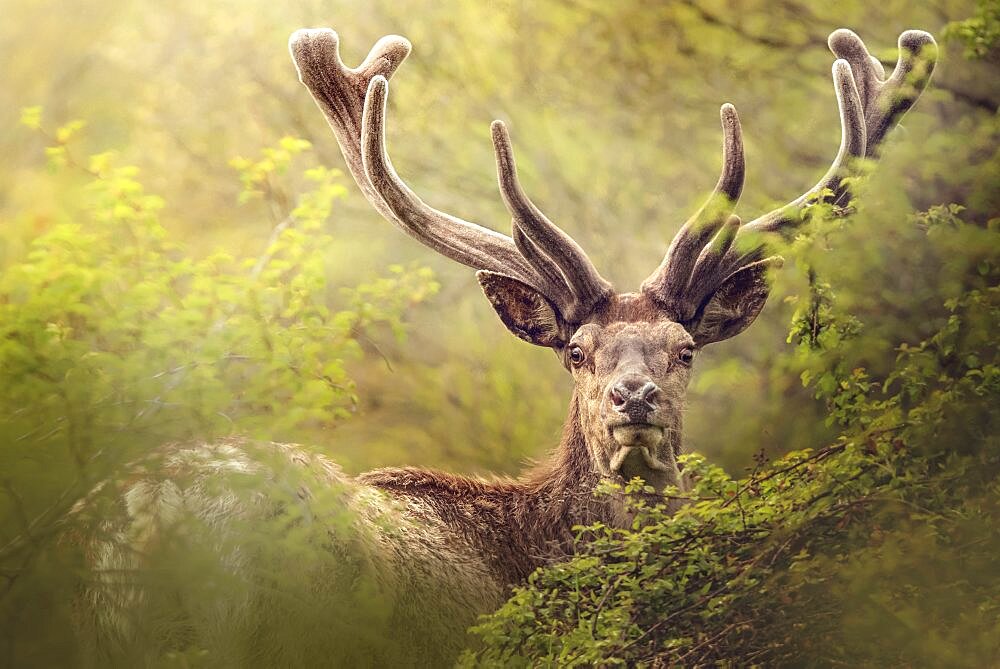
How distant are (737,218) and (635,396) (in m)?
0.80

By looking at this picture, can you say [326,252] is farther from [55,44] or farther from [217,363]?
[217,363]

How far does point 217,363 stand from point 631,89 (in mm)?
3837

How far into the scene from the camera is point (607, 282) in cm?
545

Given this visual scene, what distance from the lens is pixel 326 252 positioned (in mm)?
7691

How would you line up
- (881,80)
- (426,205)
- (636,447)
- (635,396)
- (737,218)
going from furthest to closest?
(881,80) → (426,205) → (737,218) → (636,447) → (635,396)

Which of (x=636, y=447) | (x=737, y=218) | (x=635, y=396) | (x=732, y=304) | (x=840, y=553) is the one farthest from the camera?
(x=732, y=304)

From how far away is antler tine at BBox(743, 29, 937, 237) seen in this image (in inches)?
217

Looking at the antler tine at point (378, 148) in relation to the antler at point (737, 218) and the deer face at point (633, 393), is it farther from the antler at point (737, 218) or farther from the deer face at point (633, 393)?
the antler at point (737, 218)

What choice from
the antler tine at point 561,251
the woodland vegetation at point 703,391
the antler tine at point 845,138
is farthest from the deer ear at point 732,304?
the antler tine at point 561,251

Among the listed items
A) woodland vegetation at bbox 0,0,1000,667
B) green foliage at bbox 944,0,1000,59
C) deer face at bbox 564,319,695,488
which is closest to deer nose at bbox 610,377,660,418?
deer face at bbox 564,319,695,488

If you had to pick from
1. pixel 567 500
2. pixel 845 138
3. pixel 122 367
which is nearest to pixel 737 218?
pixel 845 138

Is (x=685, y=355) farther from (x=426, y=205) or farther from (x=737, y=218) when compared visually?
(x=426, y=205)

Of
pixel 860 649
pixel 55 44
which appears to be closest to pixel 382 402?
pixel 55 44

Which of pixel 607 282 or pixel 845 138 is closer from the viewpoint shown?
pixel 607 282
